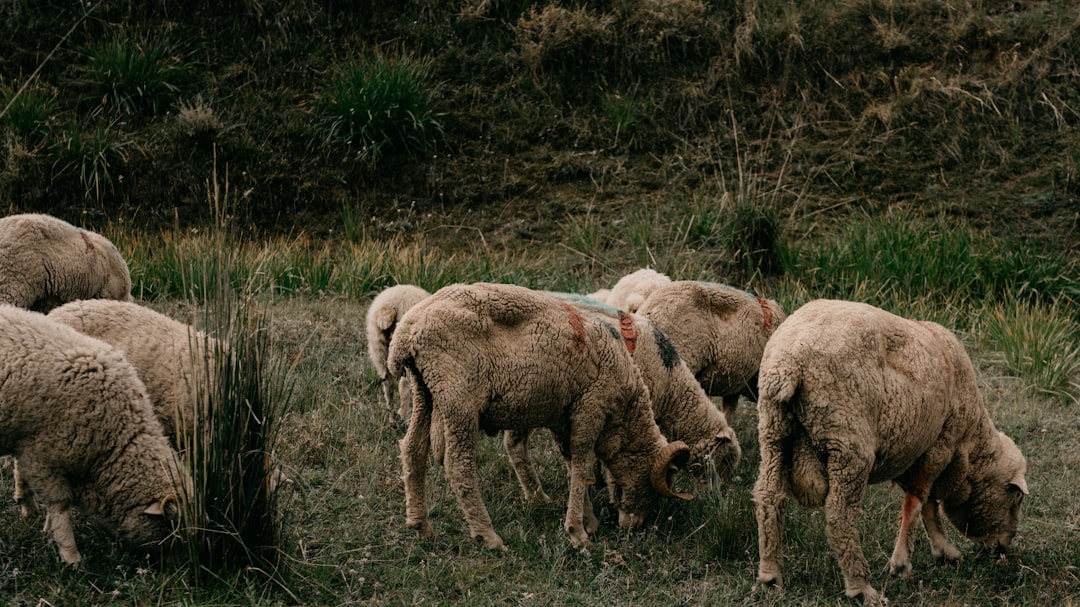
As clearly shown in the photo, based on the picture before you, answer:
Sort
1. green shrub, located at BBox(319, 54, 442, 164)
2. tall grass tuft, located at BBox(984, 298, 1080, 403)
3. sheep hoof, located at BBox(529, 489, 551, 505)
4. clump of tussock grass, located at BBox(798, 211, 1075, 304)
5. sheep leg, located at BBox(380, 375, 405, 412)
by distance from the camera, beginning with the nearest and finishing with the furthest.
Answer: sheep hoof, located at BBox(529, 489, 551, 505) < sheep leg, located at BBox(380, 375, 405, 412) < tall grass tuft, located at BBox(984, 298, 1080, 403) < clump of tussock grass, located at BBox(798, 211, 1075, 304) < green shrub, located at BBox(319, 54, 442, 164)

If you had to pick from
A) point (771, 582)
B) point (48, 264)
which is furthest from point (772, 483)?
point (48, 264)

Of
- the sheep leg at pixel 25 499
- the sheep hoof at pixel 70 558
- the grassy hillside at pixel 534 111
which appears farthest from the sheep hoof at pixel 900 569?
the grassy hillside at pixel 534 111

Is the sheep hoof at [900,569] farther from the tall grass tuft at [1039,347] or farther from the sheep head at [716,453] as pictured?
the tall grass tuft at [1039,347]

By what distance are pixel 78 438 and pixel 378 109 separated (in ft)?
31.2

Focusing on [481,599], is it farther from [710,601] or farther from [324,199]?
[324,199]

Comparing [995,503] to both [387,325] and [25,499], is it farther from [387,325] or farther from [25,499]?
[25,499]

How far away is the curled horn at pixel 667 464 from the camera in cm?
677

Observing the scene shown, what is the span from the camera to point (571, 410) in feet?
22.3

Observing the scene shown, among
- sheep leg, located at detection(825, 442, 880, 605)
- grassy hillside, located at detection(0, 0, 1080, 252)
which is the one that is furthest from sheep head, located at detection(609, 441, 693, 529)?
grassy hillside, located at detection(0, 0, 1080, 252)

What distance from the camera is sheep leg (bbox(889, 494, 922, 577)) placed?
6504 mm

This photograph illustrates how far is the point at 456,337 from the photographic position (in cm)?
629

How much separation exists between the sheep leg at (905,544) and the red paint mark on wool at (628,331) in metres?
1.93

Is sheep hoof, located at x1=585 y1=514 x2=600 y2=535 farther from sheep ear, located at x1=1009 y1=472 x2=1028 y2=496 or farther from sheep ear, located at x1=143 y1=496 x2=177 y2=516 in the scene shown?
sheep ear, located at x1=143 y1=496 x2=177 y2=516

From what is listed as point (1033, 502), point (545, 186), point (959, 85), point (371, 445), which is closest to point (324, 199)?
point (545, 186)
